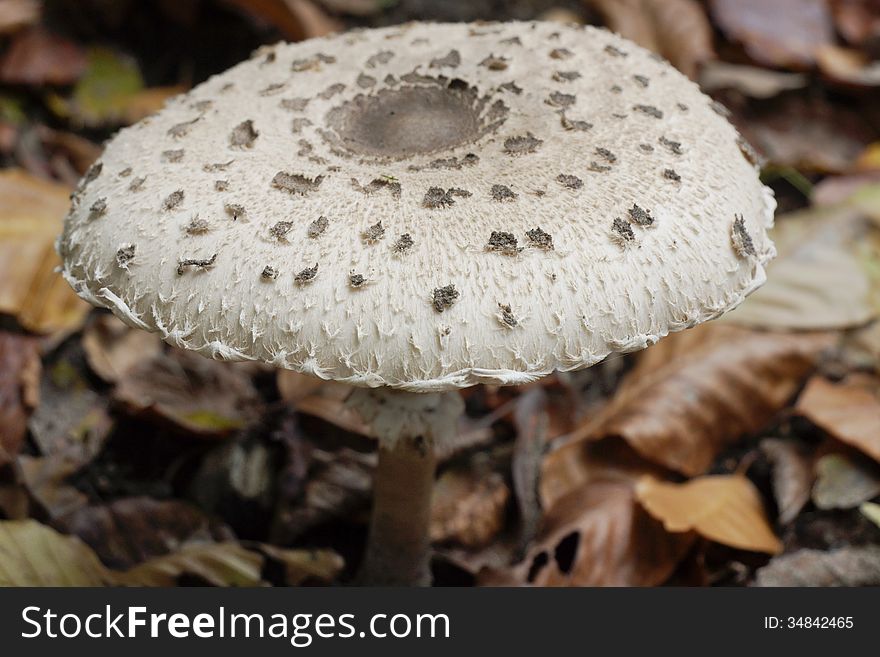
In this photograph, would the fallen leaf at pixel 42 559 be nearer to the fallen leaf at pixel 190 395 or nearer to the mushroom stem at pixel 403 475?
the fallen leaf at pixel 190 395

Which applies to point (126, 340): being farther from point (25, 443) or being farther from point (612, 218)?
point (612, 218)

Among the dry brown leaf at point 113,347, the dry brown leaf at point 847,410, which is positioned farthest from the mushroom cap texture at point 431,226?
the dry brown leaf at point 113,347

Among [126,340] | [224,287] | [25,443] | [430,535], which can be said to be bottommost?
[430,535]

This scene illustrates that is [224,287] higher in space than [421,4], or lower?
lower

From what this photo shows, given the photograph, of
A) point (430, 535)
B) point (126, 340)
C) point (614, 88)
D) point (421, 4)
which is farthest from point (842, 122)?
point (126, 340)

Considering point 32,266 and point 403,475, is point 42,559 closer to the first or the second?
point 403,475

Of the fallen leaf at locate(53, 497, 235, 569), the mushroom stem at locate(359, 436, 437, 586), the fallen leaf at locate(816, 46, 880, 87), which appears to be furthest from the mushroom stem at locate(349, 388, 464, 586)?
the fallen leaf at locate(816, 46, 880, 87)
